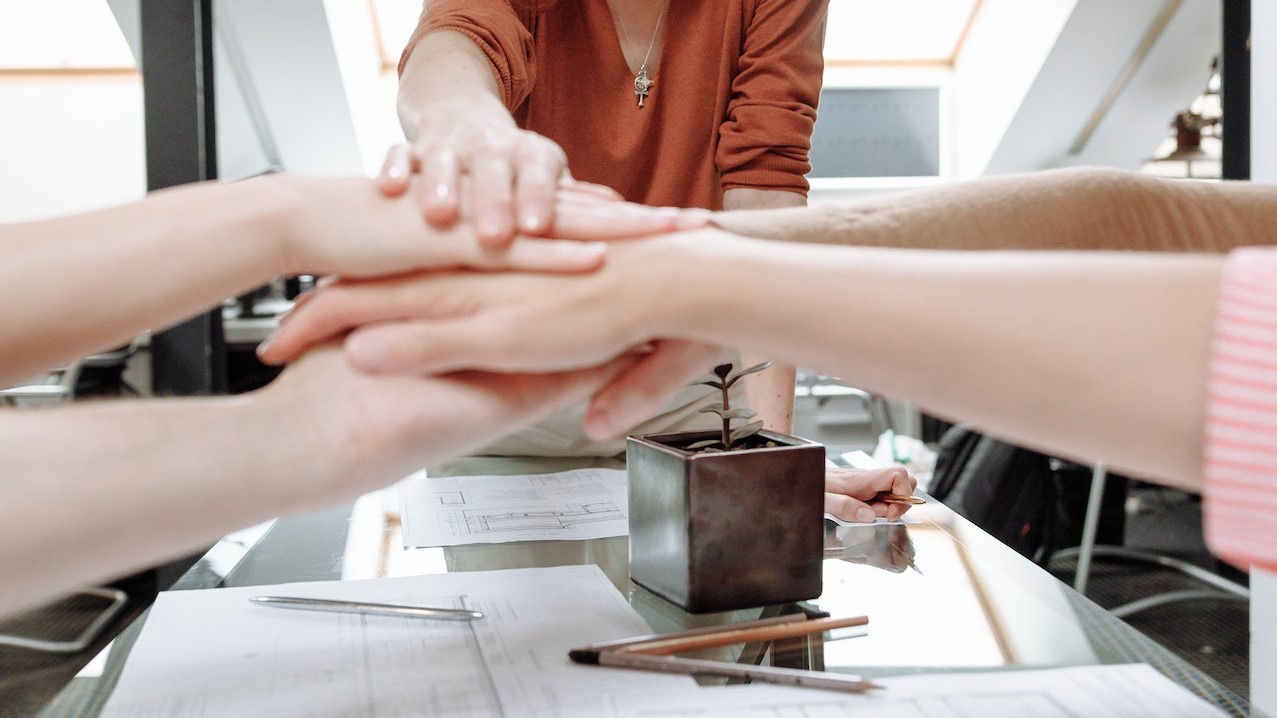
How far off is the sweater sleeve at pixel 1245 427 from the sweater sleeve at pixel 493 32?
83 centimetres

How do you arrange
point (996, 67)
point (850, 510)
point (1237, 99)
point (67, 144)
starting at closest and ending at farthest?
point (850, 510)
point (1237, 99)
point (67, 144)
point (996, 67)

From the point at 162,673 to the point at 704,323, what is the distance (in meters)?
0.37

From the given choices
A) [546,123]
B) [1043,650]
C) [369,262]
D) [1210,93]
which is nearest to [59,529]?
[369,262]

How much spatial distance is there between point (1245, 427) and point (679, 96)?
3.28ft

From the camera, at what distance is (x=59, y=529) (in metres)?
0.49

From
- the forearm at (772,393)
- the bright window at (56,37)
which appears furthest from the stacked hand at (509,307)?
the bright window at (56,37)

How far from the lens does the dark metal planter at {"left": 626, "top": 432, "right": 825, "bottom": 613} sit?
66 cm

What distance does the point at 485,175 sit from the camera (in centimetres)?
69

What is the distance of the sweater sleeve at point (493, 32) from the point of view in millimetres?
1108

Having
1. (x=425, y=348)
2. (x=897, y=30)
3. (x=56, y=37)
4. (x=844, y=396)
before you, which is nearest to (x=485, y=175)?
(x=425, y=348)

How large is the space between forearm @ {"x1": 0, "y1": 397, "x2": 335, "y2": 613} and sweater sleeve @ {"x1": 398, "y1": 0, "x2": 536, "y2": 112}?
63 cm

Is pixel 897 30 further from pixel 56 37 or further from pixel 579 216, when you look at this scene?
pixel 579 216

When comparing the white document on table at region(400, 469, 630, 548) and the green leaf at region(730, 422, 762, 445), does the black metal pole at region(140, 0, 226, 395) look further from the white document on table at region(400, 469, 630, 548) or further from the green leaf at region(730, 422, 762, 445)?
the green leaf at region(730, 422, 762, 445)

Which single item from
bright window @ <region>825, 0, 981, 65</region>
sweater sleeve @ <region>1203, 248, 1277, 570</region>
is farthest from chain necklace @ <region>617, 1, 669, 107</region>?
bright window @ <region>825, 0, 981, 65</region>
